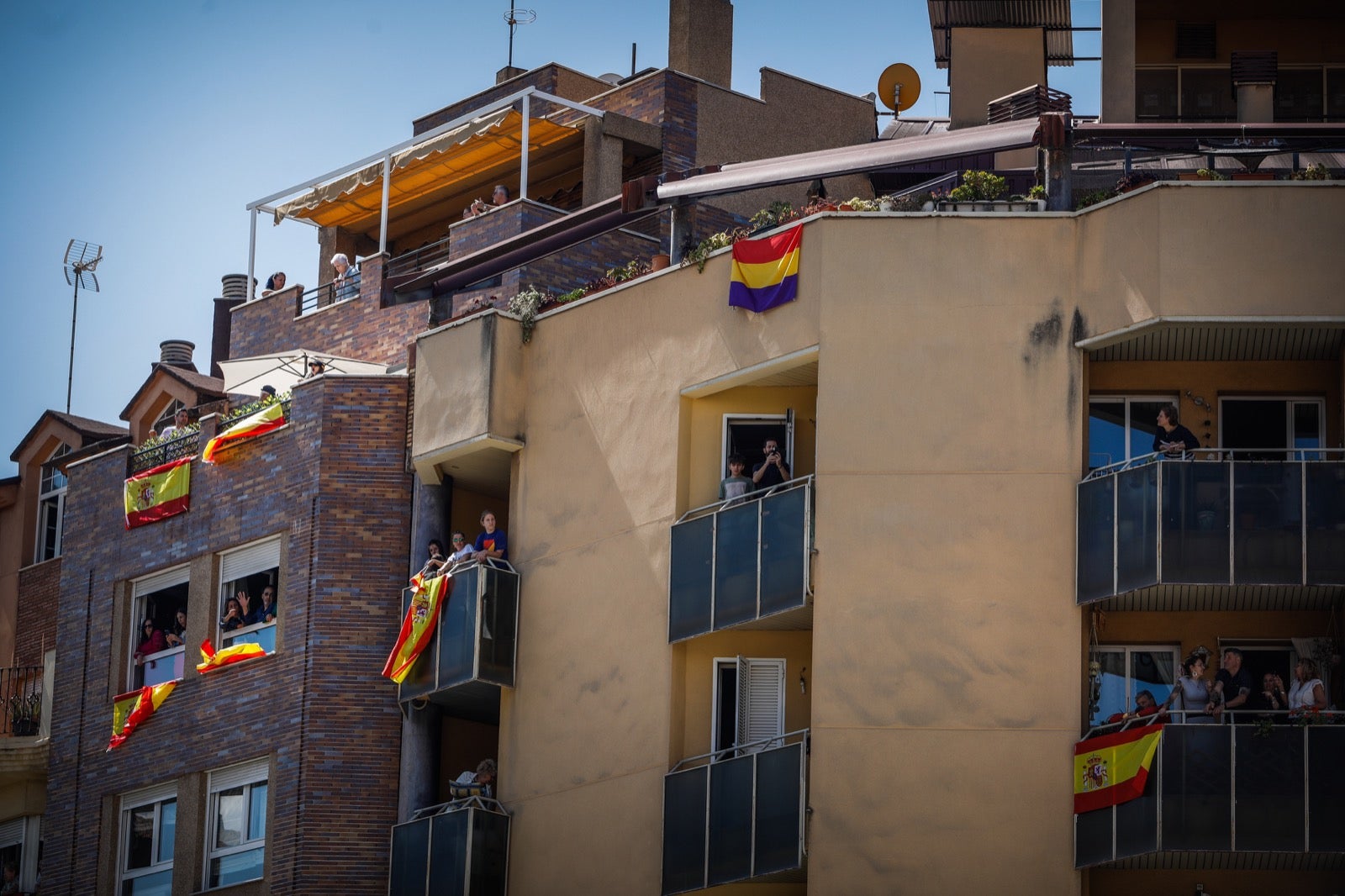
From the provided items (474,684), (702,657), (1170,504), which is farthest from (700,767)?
(1170,504)

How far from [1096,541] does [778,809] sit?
5313mm

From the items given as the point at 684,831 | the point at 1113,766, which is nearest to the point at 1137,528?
the point at 1113,766

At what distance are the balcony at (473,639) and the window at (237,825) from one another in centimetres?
334

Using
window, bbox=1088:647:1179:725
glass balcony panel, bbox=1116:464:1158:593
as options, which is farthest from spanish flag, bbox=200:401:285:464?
glass balcony panel, bbox=1116:464:1158:593

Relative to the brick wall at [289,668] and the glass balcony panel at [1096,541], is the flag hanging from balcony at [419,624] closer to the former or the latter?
the brick wall at [289,668]

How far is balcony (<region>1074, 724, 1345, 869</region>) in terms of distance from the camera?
35.1m

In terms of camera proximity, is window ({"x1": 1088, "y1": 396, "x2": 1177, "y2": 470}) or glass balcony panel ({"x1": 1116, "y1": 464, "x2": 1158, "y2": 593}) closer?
glass balcony panel ({"x1": 1116, "y1": 464, "x2": 1158, "y2": 593})

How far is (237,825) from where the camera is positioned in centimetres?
4372

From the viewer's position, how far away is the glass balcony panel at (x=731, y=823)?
3725 centimetres

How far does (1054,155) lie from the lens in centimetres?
A: 3884

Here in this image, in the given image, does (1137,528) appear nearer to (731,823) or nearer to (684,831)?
(731,823)

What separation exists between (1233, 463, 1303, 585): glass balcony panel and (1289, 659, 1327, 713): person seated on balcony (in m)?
1.18

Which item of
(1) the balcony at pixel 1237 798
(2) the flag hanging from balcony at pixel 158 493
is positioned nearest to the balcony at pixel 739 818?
(1) the balcony at pixel 1237 798

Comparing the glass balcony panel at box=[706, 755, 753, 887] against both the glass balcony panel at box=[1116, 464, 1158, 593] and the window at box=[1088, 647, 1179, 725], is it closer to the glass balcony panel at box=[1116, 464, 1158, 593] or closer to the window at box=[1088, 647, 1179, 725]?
the window at box=[1088, 647, 1179, 725]
